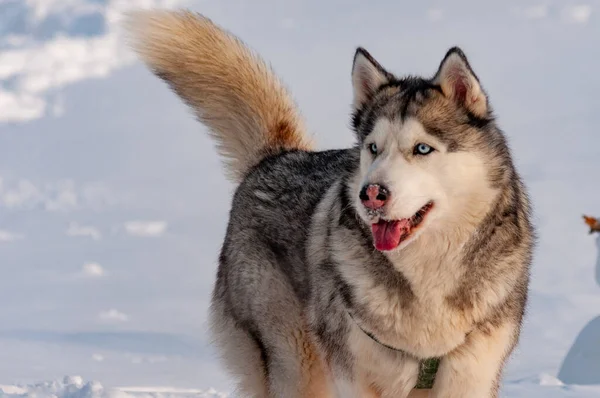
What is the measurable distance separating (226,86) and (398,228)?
8.70 ft

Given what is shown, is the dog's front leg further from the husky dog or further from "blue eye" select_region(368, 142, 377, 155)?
"blue eye" select_region(368, 142, 377, 155)

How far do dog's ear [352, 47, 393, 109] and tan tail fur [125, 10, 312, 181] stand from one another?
1568 mm

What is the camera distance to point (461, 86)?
433cm

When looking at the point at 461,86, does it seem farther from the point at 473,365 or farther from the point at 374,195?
the point at 473,365

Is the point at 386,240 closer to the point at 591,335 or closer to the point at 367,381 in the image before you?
the point at 367,381

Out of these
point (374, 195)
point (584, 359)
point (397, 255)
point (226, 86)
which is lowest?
point (584, 359)

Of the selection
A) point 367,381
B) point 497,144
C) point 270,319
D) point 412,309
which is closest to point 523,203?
point 497,144

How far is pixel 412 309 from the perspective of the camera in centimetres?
432

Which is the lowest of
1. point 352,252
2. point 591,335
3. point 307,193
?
point 591,335

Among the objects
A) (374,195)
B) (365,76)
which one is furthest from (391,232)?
(365,76)

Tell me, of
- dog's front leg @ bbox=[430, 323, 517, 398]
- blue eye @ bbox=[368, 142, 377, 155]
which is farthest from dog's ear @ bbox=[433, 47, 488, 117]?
dog's front leg @ bbox=[430, 323, 517, 398]

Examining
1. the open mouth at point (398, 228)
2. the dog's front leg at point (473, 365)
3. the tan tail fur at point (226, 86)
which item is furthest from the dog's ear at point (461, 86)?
the tan tail fur at point (226, 86)

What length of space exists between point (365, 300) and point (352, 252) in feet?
0.85

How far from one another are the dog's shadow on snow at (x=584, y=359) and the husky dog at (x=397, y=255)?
7.60m
